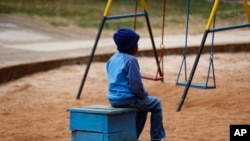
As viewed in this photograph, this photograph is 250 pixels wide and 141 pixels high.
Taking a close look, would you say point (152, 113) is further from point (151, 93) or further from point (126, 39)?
point (151, 93)

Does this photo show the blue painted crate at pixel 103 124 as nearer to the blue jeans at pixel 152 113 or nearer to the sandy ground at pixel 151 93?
the blue jeans at pixel 152 113

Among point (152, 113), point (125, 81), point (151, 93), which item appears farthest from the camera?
point (151, 93)

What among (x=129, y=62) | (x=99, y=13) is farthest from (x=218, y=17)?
(x=129, y=62)

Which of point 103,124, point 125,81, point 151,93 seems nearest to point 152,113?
point 125,81

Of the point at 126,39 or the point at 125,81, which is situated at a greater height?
the point at 126,39

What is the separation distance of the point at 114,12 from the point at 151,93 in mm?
11644

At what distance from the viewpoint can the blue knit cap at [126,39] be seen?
712 centimetres

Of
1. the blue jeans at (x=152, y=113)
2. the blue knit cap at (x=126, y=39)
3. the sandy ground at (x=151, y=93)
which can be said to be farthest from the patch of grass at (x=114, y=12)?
the blue knit cap at (x=126, y=39)

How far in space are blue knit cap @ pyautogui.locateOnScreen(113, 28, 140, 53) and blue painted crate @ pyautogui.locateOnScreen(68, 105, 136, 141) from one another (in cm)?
57

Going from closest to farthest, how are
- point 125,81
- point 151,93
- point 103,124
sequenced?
point 103,124, point 125,81, point 151,93

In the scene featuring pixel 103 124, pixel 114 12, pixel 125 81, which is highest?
pixel 114 12

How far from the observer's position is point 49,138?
817 centimetres

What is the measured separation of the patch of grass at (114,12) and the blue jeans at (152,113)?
11.7m

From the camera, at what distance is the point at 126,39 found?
713cm
